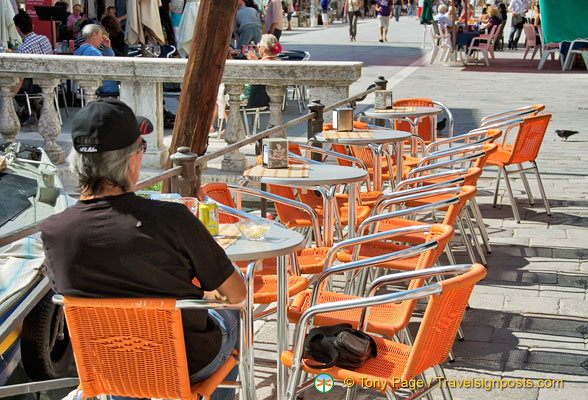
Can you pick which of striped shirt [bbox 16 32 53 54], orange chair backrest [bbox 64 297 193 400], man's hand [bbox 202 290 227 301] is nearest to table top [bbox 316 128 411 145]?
man's hand [bbox 202 290 227 301]

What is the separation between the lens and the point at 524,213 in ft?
22.5

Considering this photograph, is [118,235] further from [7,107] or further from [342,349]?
[7,107]

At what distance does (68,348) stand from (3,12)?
10333 millimetres

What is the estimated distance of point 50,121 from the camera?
8.09 meters

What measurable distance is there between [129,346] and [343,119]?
3937 mm

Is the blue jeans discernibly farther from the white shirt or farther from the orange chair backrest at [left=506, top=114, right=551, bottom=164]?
the white shirt

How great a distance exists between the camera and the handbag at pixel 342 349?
9.25 ft

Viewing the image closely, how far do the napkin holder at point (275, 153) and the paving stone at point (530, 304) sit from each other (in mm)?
1512

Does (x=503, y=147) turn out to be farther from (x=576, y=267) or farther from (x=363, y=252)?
(x=363, y=252)

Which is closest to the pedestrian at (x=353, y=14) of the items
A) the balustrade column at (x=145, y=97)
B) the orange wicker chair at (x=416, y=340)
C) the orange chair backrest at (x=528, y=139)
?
the balustrade column at (x=145, y=97)

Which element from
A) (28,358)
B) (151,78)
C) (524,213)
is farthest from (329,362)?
(151,78)

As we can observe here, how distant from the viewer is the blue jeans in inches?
106

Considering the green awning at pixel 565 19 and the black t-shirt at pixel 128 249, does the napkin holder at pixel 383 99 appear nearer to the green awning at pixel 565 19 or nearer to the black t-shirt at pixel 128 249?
the green awning at pixel 565 19

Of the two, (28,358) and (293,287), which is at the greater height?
(293,287)
